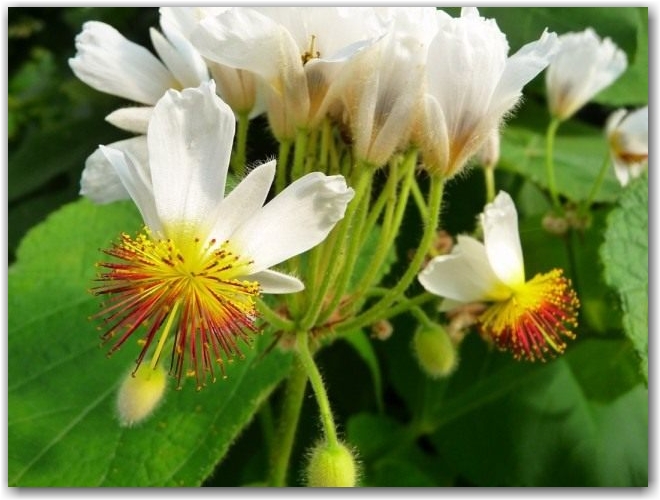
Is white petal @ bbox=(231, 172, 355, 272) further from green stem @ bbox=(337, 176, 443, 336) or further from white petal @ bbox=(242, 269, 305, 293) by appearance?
green stem @ bbox=(337, 176, 443, 336)

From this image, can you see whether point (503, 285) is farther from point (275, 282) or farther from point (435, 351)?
point (275, 282)

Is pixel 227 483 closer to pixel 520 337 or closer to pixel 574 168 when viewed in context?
pixel 520 337

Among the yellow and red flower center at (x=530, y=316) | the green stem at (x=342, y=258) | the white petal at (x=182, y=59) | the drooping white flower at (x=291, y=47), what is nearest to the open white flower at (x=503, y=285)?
the yellow and red flower center at (x=530, y=316)

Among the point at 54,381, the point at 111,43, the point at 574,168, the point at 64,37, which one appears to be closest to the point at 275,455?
the point at 54,381

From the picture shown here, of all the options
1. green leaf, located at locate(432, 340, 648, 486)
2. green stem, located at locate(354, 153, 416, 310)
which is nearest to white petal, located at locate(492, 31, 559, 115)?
green stem, located at locate(354, 153, 416, 310)

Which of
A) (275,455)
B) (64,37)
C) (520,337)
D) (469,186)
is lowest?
(275,455)

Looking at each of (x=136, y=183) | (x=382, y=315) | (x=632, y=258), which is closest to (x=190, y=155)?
(x=136, y=183)

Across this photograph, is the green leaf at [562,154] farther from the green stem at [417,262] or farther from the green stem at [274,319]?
the green stem at [274,319]
